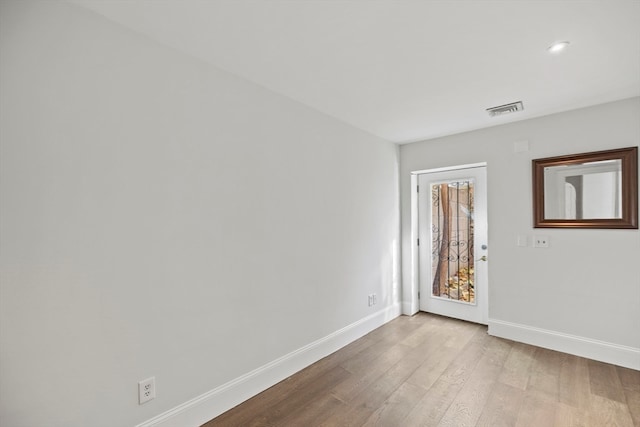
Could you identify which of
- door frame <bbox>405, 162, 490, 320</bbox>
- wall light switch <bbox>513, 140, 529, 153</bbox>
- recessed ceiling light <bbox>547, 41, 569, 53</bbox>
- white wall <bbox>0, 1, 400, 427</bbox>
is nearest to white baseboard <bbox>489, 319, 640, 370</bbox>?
door frame <bbox>405, 162, 490, 320</bbox>

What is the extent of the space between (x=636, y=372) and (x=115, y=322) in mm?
4154

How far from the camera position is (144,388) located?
176 cm

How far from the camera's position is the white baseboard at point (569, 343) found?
9.01 feet

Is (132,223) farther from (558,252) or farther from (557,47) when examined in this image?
(558,252)

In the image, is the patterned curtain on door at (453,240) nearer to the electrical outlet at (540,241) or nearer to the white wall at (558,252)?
the white wall at (558,252)

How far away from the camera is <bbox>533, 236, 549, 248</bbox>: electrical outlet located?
10.5 ft

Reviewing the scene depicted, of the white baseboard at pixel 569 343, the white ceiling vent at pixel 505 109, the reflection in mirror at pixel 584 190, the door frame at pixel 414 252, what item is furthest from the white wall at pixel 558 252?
the door frame at pixel 414 252

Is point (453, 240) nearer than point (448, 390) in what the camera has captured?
No

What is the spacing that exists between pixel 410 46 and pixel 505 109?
1.68 meters

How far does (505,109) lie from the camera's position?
301cm

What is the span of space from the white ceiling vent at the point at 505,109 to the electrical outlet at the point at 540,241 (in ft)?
4.53

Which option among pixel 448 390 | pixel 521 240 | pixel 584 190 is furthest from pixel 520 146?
pixel 448 390

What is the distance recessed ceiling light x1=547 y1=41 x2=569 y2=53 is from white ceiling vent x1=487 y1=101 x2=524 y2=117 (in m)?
0.92

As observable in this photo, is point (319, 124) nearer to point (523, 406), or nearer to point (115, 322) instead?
point (115, 322)
